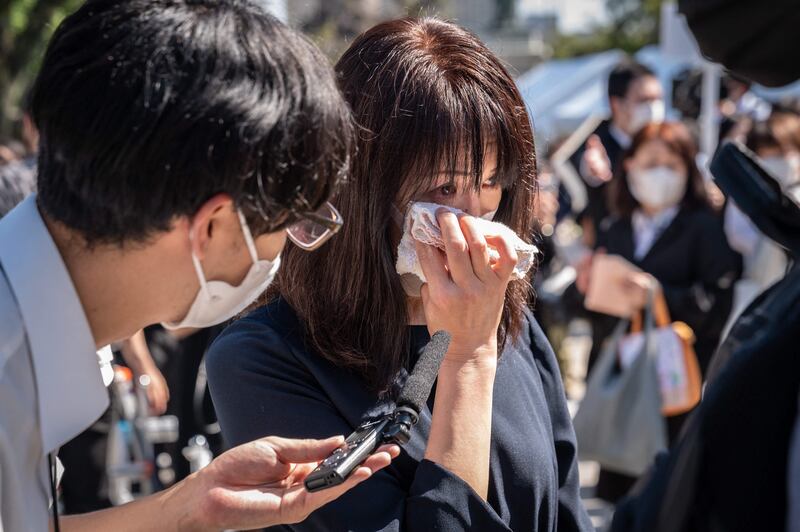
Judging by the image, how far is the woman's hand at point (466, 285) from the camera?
6.05 ft

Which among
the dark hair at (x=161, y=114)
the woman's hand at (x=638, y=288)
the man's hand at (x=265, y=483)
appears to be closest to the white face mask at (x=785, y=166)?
the woman's hand at (x=638, y=288)

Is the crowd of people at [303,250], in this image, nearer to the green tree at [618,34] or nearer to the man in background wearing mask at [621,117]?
the man in background wearing mask at [621,117]

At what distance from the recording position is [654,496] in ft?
3.99

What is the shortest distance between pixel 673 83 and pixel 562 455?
774 cm

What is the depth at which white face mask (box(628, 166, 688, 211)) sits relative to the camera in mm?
5160

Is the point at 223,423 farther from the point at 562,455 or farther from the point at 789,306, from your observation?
the point at 789,306

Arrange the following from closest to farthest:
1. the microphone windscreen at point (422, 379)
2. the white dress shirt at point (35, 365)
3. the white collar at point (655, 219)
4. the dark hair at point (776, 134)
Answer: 1. the white dress shirt at point (35, 365)
2. the microphone windscreen at point (422, 379)
3. the white collar at point (655, 219)
4. the dark hair at point (776, 134)

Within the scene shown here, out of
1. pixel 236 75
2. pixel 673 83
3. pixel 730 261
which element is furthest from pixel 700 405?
pixel 673 83

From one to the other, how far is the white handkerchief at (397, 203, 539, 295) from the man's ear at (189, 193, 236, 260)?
533mm

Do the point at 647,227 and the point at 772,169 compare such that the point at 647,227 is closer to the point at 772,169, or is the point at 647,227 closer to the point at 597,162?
the point at 772,169

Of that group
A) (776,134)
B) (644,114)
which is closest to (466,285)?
(776,134)

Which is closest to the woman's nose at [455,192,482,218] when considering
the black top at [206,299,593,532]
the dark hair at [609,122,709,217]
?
the black top at [206,299,593,532]

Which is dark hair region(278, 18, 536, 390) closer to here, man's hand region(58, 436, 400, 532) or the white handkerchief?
the white handkerchief

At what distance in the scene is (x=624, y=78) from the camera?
6895mm
